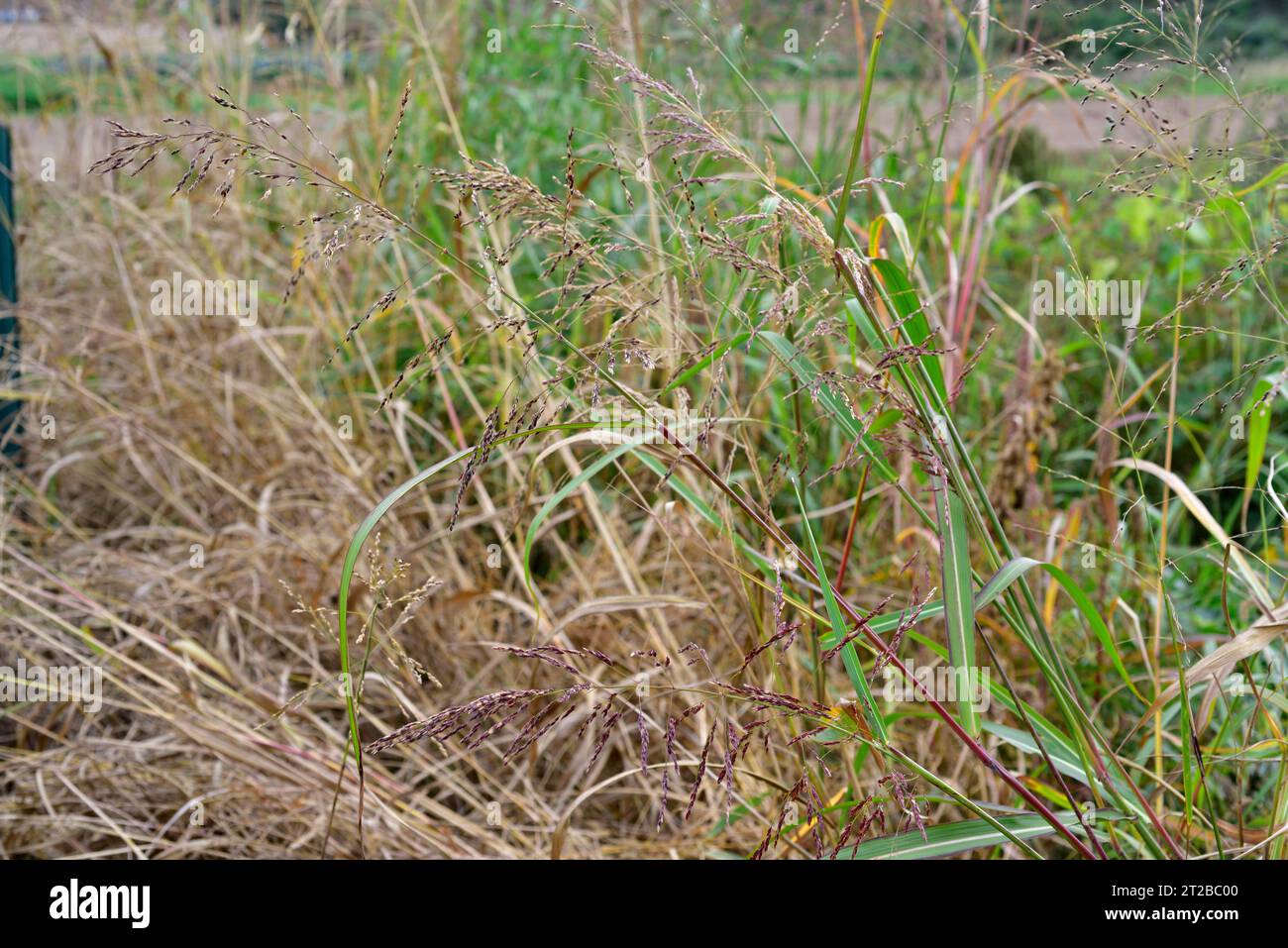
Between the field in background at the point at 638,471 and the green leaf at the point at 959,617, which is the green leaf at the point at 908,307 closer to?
the field in background at the point at 638,471

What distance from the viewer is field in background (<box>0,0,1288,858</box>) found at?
1056 millimetres

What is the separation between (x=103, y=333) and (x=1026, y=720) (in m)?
2.39

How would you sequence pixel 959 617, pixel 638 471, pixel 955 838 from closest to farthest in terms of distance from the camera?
1. pixel 959 617
2. pixel 955 838
3. pixel 638 471

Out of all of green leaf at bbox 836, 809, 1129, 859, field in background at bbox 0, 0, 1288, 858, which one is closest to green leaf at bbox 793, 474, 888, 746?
field in background at bbox 0, 0, 1288, 858

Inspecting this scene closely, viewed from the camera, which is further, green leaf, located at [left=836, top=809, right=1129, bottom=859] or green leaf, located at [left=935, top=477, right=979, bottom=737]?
green leaf, located at [left=836, top=809, right=1129, bottom=859]

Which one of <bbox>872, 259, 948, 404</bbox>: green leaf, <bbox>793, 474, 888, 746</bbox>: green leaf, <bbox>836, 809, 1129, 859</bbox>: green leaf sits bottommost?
<bbox>836, 809, 1129, 859</bbox>: green leaf

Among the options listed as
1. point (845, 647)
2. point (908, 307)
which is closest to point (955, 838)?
point (845, 647)

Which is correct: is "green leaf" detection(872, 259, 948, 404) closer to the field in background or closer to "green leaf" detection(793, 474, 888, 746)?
the field in background

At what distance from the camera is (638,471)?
232 cm

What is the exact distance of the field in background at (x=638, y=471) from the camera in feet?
3.46

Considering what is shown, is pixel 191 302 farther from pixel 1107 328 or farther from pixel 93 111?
pixel 1107 328

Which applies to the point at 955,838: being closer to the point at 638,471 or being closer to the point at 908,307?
the point at 908,307

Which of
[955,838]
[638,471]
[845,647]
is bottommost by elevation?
[638,471]

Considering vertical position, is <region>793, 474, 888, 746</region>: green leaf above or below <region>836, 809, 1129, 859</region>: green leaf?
above
